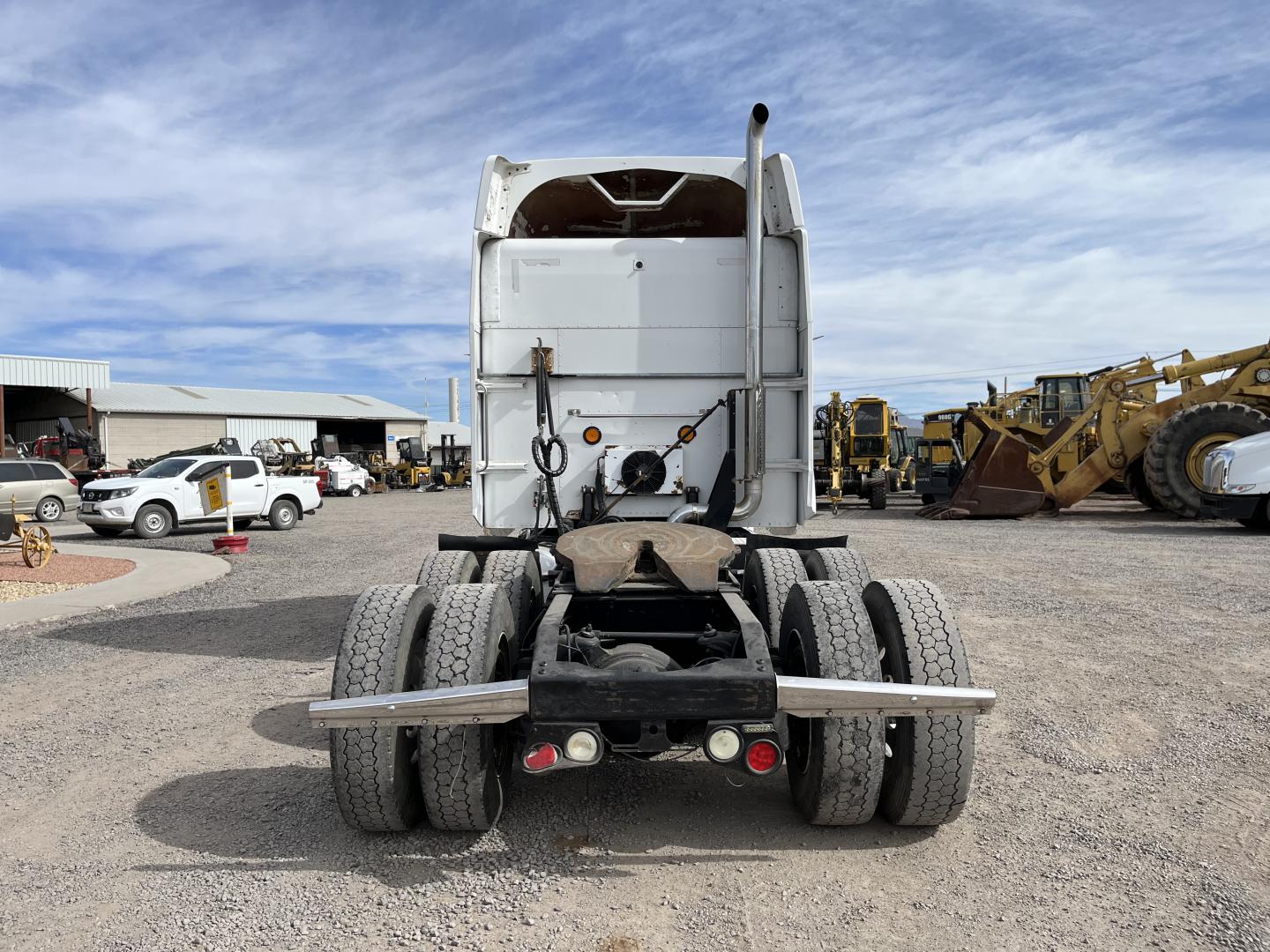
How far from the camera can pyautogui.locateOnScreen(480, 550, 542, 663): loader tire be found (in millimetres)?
4930

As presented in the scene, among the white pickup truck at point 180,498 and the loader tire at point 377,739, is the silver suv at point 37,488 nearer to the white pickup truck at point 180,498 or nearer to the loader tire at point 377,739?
the white pickup truck at point 180,498

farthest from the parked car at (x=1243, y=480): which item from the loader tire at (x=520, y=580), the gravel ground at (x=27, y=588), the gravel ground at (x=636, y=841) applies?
the gravel ground at (x=27, y=588)

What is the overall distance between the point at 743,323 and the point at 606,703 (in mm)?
3910

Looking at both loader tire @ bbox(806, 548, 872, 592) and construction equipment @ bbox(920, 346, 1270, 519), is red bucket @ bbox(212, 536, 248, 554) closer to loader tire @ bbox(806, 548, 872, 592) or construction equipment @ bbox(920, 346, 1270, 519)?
loader tire @ bbox(806, 548, 872, 592)

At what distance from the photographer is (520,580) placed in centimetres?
505

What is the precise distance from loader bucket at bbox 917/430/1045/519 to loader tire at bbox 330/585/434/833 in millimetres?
18159

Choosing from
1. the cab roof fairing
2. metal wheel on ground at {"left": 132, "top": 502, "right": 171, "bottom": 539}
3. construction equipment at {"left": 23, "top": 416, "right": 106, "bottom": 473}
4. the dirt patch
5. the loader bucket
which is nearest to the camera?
the cab roof fairing

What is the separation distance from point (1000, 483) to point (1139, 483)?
139 inches

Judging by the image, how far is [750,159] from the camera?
→ 19.0ft

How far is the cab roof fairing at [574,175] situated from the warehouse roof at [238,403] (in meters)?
43.9

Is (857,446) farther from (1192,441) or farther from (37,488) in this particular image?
(37,488)

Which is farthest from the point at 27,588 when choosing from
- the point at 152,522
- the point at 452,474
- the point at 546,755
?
the point at 452,474

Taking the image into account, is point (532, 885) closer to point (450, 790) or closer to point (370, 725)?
point (450, 790)

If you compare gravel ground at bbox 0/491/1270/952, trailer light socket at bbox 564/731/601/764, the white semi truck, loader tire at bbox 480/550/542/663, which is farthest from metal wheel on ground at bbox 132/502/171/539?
trailer light socket at bbox 564/731/601/764
